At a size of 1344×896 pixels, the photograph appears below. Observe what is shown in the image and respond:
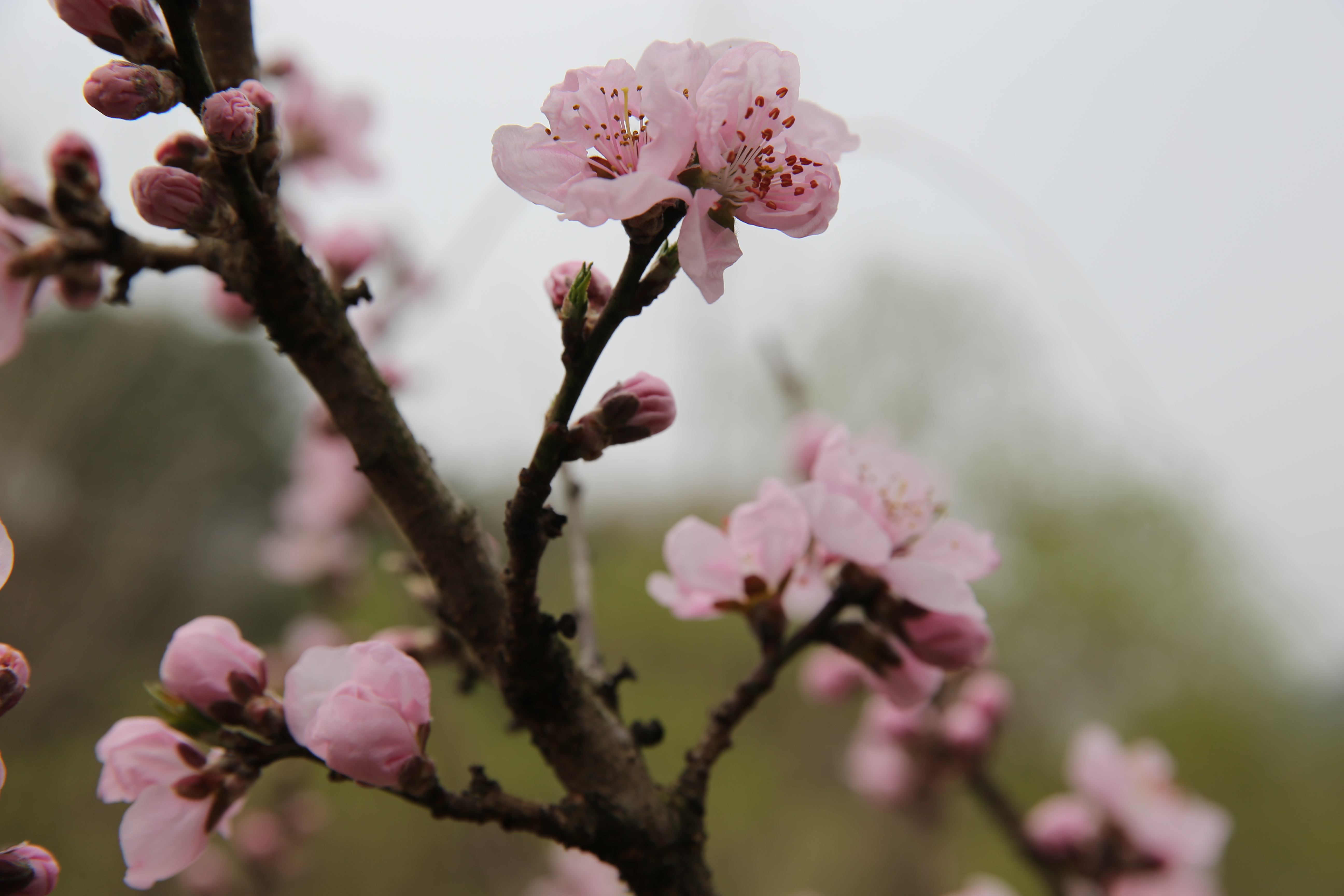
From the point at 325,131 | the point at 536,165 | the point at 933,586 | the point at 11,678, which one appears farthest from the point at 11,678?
the point at 325,131

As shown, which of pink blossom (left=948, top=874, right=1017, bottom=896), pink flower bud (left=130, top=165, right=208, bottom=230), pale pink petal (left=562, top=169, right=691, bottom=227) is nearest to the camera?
pale pink petal (left=562, top=169, right=691, bottom=227)

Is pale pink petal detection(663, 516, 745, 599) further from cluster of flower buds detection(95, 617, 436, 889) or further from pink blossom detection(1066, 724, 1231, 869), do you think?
pink blossom detection(1066, 724, 1231, 869)

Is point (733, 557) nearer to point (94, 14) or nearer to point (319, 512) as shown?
point (94, 14)

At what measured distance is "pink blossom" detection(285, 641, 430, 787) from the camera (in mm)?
385

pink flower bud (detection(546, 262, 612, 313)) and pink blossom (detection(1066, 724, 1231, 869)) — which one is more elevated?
pink blossom (detection(1066, 724, 1231, 869))

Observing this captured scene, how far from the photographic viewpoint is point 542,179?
36 centimetres

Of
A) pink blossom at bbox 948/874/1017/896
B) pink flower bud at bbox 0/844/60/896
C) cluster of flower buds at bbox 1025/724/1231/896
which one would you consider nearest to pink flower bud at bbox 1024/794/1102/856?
cluster of flower buds at bbox 1025/724/1231/896

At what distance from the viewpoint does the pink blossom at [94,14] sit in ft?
1.26

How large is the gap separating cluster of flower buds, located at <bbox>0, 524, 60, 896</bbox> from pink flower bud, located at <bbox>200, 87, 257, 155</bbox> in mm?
229

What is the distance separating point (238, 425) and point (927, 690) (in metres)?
6.35

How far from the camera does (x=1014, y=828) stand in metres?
1.00

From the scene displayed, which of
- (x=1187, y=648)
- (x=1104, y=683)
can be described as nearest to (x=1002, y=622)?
(x=1104, y=683)

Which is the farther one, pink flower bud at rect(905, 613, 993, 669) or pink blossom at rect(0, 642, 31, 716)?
pink flower bud at rect(905, 613, 993, 669)

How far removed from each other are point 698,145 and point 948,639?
355mm
